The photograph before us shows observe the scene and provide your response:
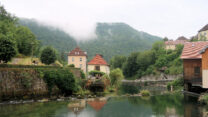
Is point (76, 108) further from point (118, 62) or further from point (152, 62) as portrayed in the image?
point (118, 62)

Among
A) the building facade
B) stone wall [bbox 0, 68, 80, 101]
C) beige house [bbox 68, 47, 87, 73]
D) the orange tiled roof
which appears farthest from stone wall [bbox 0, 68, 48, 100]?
the building facade

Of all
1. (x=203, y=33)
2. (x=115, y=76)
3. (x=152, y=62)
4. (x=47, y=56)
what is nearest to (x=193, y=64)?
(x=115, y=76)

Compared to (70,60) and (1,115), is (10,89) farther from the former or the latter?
(70,60)

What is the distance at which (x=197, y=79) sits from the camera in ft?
120

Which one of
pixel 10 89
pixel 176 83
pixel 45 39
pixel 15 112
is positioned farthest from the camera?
pixel 45 39

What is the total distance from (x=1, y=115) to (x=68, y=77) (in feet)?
55.6

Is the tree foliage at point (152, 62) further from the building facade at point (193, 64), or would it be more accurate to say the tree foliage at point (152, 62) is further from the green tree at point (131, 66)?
the building facade at point (193, 64)

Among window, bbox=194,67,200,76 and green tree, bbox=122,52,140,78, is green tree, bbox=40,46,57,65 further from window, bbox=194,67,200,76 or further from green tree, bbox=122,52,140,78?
green tree, bbox=122,52,140,78

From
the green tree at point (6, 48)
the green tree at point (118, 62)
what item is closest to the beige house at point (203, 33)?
the green tree at point (118, 62)

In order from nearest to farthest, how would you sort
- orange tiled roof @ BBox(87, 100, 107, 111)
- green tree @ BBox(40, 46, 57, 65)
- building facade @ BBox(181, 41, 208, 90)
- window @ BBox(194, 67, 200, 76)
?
orange tiled roof @ BBox(87, 100, 107, 111), building facade @ BBox(181, 41, 208, 90), window @ BBox(194, 67, 200, 76), green tree @ BBox(40, 46, 57, 65)

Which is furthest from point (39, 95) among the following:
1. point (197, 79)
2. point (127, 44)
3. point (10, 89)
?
point (127, 44)

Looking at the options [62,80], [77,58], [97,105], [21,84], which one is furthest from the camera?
[77,58]

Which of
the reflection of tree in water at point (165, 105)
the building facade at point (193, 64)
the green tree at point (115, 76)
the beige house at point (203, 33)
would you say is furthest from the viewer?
the beige house at point (203, 33)

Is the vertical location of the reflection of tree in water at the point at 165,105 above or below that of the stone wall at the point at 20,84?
below
